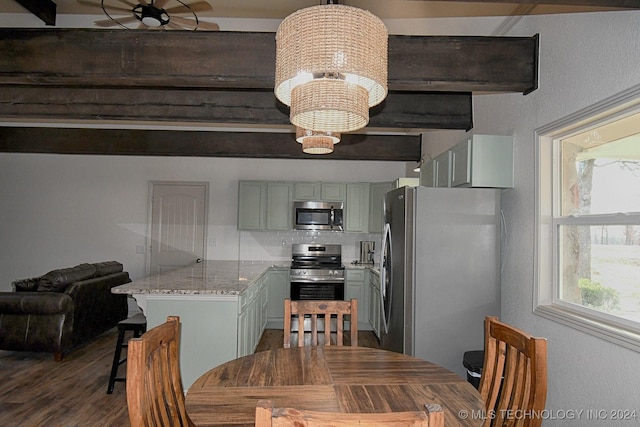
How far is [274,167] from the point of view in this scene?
20.4ft

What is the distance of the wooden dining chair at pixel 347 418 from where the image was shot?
0.82 m

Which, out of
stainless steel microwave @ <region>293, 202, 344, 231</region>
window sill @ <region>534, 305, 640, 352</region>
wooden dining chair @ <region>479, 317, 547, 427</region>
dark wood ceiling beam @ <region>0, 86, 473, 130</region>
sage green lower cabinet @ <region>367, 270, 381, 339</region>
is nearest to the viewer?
wooden dining chair @ <region>479, 317, 547, 427</region>

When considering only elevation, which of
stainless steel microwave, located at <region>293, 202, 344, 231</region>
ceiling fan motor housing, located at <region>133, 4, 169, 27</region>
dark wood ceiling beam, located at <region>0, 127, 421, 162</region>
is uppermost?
ceiling fan motor housing, located at <region>133, 4, 169, 27</region>

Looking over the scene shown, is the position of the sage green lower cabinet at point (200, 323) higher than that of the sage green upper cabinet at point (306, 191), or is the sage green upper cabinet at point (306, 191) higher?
the sage green upper cabinet at point (306, 191)

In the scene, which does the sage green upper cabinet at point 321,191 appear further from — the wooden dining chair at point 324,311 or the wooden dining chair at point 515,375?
the wooden dining chair at point 515,375

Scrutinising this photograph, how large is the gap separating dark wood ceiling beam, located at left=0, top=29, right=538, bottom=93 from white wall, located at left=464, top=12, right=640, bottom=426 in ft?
0.74

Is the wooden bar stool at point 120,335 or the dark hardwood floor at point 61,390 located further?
the wooden bar stool at point 120,335

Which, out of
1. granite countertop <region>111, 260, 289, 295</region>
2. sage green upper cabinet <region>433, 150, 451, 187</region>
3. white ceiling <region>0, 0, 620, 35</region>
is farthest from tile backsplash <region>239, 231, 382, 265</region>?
white ceiling <region>0, 0, 620, 35</region>

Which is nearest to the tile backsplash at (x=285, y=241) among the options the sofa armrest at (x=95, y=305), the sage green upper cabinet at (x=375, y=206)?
the sage green upper cabinet at (x=375, y=206)

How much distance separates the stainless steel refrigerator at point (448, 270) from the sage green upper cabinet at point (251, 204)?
324 cm

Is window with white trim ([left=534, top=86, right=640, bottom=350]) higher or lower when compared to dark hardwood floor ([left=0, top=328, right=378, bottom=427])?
higher

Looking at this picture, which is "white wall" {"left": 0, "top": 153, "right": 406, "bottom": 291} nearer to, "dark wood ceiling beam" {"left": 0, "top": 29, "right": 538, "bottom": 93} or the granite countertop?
the granite countertop

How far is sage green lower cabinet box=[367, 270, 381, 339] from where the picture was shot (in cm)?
496

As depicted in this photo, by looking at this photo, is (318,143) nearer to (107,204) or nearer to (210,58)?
(210,58)
